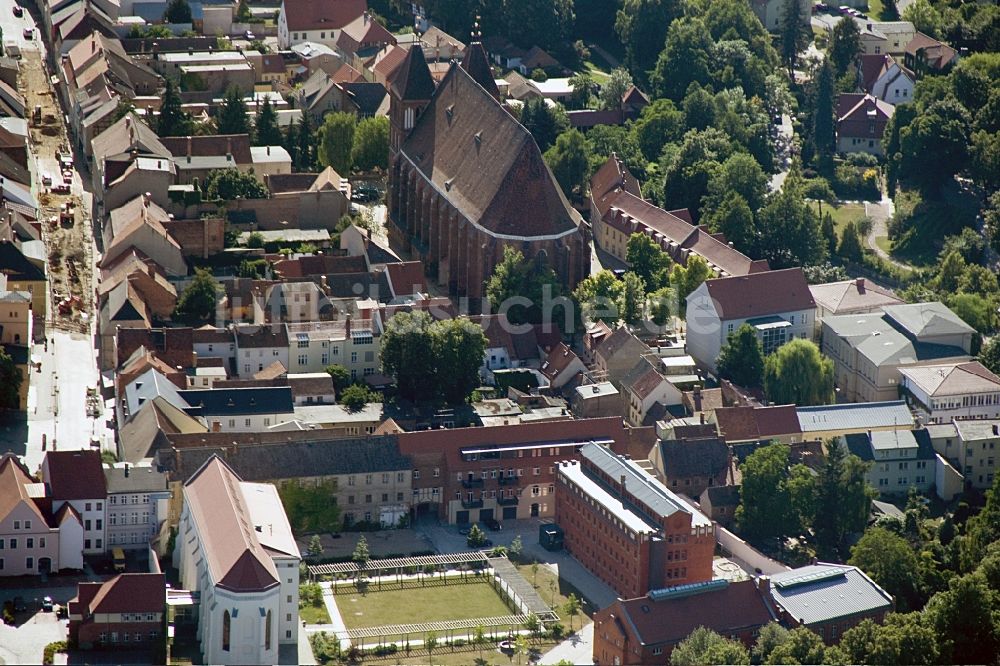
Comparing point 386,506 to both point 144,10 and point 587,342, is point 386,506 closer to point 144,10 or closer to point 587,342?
point 587,342

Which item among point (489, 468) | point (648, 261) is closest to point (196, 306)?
point (489, 468)

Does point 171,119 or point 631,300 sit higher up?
point 171,119

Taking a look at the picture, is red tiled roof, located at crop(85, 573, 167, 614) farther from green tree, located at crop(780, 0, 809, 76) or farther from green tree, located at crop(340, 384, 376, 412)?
green tree, located at crop(780, 0, 809, 76)

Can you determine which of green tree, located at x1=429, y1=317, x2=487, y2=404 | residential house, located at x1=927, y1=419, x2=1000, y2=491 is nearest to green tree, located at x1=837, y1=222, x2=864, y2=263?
residential house, located at x1=927, y1=419, x2=1000, y2=491

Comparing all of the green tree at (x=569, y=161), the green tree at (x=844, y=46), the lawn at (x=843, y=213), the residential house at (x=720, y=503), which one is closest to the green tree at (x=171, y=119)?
the green tree at (x=569, y=161)

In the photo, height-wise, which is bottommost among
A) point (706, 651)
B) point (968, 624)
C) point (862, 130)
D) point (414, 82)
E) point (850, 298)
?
point (968, 624)

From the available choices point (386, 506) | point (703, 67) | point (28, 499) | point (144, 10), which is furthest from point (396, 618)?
point (144, 10)

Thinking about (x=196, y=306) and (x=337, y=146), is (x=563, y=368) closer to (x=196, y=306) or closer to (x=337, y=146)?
(x=196, y=306)
